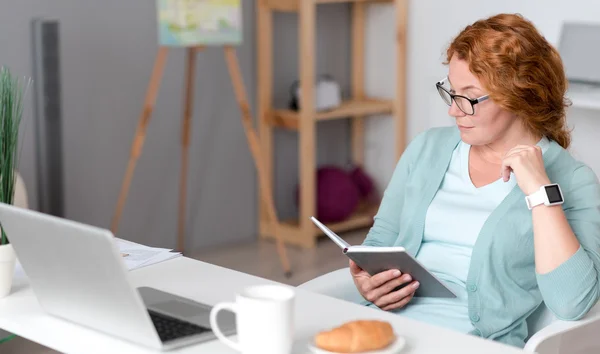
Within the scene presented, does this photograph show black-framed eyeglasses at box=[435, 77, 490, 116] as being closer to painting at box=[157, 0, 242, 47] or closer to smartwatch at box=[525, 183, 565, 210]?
smartwatch at box=[525, 183, 565, 210]

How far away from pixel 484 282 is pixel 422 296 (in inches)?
5.5

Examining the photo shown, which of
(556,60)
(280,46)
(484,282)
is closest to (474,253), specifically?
(484,282)

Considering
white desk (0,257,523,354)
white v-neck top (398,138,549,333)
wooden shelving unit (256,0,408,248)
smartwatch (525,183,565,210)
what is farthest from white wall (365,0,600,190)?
white desk (0,257,523,354)

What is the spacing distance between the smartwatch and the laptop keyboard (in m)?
0.66

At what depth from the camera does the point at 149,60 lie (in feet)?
13.0

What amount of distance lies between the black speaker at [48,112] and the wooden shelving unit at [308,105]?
100 cm

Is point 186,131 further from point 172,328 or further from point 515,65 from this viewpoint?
point 172,328

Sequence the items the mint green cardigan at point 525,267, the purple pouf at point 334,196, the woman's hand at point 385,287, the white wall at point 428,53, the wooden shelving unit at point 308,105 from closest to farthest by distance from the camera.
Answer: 1. the mint green cardigan at point 525,267
2. the woman's hand at point 385,287
3. the white wall at point 428,53
4. the wooden shelving unit at point 308,105
5. the purple pouf at point 334,196

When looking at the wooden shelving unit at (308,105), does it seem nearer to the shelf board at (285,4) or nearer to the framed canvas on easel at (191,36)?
the shelf board at (285,4)

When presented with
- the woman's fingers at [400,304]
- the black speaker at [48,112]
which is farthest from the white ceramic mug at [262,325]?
the black speaker at [48,112]

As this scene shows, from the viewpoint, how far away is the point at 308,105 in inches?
165

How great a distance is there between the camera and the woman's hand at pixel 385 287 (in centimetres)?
185

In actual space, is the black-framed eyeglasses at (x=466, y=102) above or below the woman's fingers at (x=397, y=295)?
above

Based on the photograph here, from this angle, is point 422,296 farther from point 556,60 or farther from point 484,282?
point 556,60
